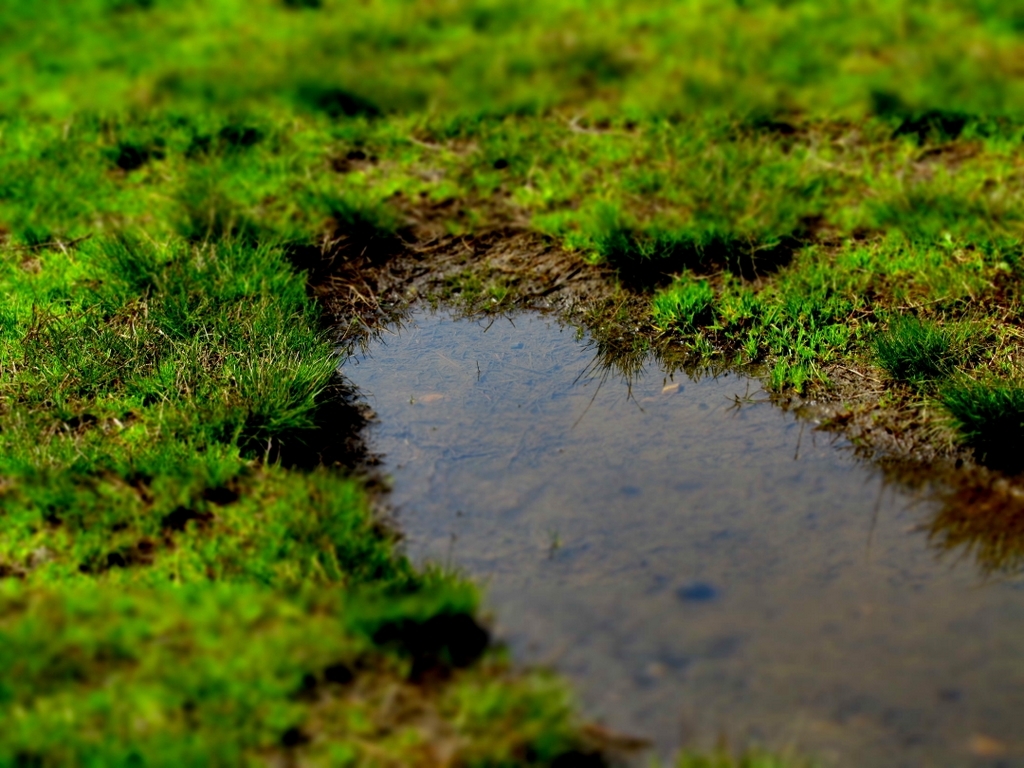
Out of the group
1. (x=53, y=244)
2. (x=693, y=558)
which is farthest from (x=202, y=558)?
(x=53, y=244)

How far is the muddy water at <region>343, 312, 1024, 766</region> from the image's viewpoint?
8.57 feet

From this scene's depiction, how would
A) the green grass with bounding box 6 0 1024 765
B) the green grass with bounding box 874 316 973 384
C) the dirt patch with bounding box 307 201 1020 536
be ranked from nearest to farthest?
the green grass with bounding box 6 0 1024 765 → the dirt patch with bounding box 307 201 1020 536 → the green grass with bounding box 874 316 973 384

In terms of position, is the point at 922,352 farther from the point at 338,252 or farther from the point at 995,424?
the point at 338,252

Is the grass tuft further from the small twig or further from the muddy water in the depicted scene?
the small twig

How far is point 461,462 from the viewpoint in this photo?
3609 mm

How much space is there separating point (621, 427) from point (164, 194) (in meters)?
2.68

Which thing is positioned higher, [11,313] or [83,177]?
[83,177]

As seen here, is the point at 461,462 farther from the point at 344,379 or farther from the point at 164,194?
the point at 164,194

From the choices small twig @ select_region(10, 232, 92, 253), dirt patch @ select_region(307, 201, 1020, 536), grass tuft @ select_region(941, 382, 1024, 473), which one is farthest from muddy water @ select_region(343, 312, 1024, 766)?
small twig @ select_region(10, 232, 92, 253)

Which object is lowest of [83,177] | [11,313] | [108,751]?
[108,751]

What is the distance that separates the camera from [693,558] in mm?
3139

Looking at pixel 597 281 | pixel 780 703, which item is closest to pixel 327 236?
pixel 597 281

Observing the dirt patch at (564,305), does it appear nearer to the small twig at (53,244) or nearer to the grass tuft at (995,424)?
the grass tuft at (995,424)

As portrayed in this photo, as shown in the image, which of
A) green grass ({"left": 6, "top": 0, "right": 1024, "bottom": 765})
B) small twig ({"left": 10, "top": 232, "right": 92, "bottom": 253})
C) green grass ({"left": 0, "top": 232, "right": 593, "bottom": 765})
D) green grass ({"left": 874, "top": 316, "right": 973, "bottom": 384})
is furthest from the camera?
small twig ({"left": 10, "top": 232, "right": 92, "bottom": 253})
